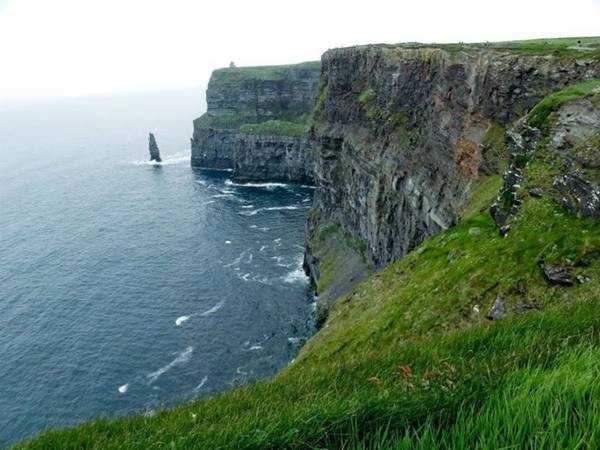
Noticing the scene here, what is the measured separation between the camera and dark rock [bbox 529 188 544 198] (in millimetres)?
28312

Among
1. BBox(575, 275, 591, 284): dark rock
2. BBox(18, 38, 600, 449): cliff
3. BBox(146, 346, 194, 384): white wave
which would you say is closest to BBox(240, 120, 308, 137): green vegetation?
BBox(18, 38, 600, 449): cliff

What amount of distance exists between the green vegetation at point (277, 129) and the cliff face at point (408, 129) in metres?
62.9

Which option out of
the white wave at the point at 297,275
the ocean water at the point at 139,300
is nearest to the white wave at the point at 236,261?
the ocean water at the point at 139,300

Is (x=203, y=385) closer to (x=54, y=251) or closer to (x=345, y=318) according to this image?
(x=345, y=318)

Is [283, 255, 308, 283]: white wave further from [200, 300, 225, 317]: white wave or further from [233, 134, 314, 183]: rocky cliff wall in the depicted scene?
[233, 134, 314, 183]: rocky cliff wall

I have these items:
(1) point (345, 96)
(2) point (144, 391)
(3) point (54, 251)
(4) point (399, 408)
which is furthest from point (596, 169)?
(3) point (54, 251)

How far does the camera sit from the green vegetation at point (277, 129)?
181250mm

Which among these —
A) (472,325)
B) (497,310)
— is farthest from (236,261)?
(472,325)

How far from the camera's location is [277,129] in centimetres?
18412

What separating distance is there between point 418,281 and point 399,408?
30.8 m

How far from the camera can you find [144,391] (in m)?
65.7

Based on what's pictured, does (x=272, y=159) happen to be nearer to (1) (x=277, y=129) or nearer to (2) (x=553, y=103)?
(1) (x=277, y=129)

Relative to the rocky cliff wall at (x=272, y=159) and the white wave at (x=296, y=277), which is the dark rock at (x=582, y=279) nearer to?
the white wave at (x=296, y=277)

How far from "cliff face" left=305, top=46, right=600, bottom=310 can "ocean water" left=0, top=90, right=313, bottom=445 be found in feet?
49.3
